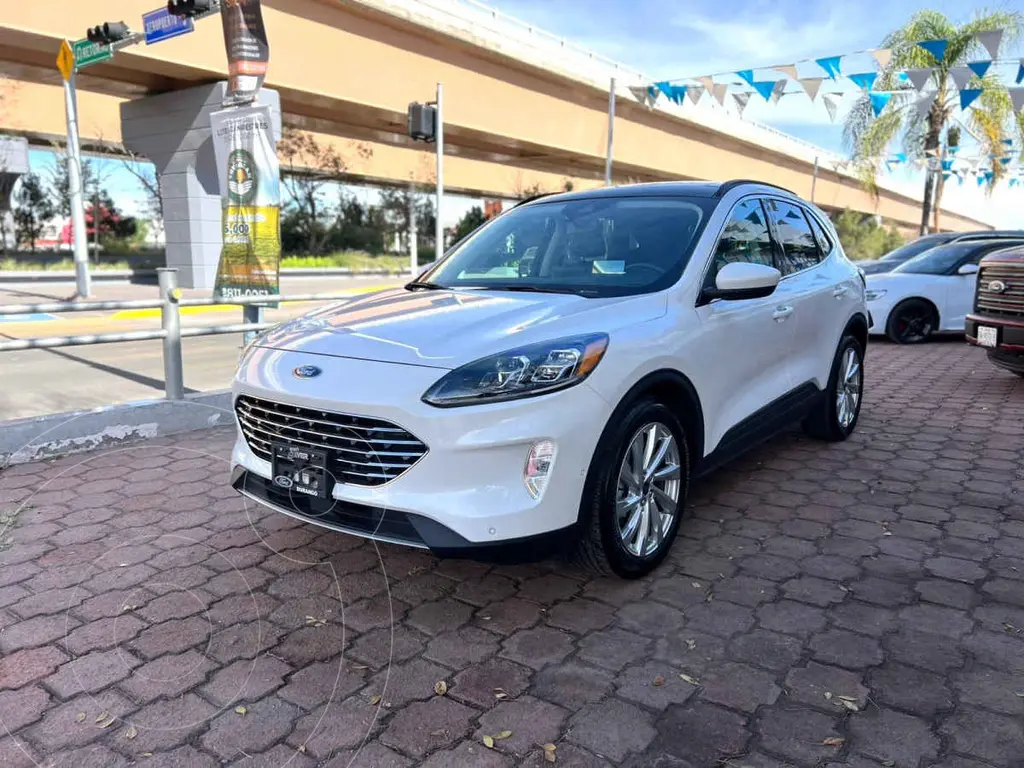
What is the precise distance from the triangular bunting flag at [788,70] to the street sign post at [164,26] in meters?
11.0

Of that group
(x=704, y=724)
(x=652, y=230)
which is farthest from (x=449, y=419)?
(x=652, y=230)

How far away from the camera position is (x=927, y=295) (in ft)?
36.7

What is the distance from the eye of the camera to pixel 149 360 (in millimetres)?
9258

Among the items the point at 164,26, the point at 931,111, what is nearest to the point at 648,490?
the point at 164,26

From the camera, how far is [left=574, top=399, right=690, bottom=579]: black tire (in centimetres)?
297

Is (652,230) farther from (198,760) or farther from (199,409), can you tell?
(199,409)

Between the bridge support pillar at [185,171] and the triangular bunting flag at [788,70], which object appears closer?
the triangular bunting flag at [788,70]

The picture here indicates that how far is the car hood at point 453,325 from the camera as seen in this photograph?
2.94 meters

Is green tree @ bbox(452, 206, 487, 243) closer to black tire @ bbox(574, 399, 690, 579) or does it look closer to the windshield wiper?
the windshield wiper

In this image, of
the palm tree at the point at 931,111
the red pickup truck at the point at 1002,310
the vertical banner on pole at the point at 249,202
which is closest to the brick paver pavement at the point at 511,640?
the vertical banner on pole at the point at 249,202

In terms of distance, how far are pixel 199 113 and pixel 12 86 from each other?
6793 mm

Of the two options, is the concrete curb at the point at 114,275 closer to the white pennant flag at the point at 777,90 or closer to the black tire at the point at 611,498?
the white pennant flag at the point at 777,90

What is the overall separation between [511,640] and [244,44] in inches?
229

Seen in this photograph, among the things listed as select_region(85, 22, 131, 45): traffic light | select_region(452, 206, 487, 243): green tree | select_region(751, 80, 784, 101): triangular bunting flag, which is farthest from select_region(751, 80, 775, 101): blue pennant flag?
select_region(452, 206, 487, 243): green tree
